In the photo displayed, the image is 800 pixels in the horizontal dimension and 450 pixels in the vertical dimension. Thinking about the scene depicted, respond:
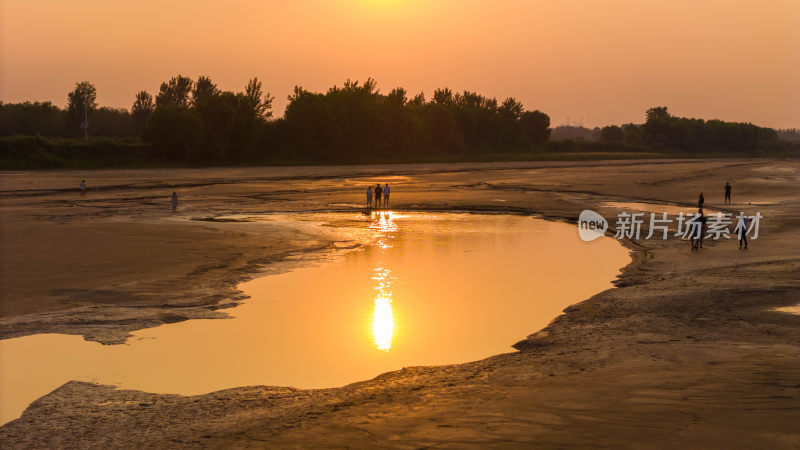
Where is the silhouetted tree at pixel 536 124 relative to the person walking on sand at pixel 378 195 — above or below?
above

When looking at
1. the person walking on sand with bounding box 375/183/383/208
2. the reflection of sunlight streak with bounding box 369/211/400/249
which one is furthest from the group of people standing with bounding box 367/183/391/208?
the reflection of sunlight streak with bounding box 369/211/400/249

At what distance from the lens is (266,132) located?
315ft

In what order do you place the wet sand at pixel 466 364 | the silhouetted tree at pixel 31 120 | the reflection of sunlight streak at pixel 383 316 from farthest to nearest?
1. the silhouetted tree at pixel 31 120
2. the reflection of sunlight streak at pixel 383 316
3. the wet sand at pixel 466 364

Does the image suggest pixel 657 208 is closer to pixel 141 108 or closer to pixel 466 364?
pixel 466 364

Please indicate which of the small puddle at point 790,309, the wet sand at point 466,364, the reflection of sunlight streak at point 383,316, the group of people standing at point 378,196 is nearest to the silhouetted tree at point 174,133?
the group of people standing at point 378,196

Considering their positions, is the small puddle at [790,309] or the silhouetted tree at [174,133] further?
the silhouetted tree at [174,133]

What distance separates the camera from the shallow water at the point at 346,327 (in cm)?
1136

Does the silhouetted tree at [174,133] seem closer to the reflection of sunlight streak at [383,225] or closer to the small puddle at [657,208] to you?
the reflection of sunlight streak at [383,225]

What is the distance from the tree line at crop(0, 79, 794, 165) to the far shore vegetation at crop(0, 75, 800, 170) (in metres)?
0.15

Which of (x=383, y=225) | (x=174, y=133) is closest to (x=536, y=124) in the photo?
(x=174, y=133)

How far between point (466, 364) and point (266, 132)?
87367mm

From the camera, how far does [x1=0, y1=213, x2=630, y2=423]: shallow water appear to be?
37.3 feet

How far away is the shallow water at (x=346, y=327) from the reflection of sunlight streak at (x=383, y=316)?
35mm

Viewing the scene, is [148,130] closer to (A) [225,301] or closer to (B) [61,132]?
(B) [61,132]
